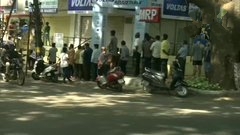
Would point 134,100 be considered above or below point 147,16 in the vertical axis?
below

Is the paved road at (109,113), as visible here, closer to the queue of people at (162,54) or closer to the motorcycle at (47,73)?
the motorcycle at (47,73)

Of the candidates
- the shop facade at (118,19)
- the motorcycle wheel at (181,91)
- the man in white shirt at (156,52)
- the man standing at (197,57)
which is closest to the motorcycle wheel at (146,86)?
the motorcycle wheel at (181,91)

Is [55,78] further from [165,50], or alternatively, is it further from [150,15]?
[150,15]

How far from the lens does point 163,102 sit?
47.8 feet

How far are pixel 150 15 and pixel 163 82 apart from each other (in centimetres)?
574

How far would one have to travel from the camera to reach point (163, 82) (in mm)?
16781

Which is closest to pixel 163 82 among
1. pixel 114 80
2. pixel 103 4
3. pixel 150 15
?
pixel 114 80

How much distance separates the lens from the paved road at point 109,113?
951 cm

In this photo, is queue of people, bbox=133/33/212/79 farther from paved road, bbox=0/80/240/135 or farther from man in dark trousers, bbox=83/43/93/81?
A: paved road, bbox=0/80/240/135

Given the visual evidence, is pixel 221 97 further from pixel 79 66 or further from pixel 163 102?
pixel 79 66

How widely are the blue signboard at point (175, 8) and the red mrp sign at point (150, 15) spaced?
9.35 feet

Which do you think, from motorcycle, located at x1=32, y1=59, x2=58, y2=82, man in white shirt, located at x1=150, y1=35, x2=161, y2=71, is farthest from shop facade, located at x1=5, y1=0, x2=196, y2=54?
motorcycle, located at x1=32, y1=59, x2=58, y2=82

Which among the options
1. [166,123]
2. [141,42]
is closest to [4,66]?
[141,42]

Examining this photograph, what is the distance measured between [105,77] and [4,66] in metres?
4.13
